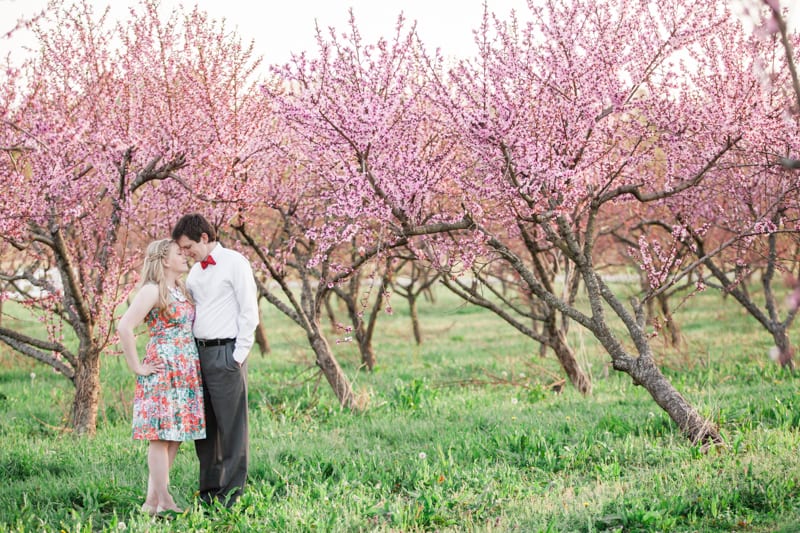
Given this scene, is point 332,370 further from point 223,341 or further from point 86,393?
point 223,341

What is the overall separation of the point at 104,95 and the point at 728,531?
705cm

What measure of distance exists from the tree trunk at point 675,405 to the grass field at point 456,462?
0.12 metres

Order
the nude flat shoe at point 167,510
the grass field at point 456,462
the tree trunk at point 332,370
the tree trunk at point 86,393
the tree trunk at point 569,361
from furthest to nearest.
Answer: the tree trunk at point 569,361 → the tree trunk at point 332,370 → the tree trunk at point 86,393 → the nude flat shoe at point 167,510 → the grass field at point 456,462

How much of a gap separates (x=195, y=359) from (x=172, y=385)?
0.23 m

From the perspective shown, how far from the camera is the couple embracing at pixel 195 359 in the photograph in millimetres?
4879

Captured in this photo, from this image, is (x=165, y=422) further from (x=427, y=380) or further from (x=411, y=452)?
(x=427, y=380)

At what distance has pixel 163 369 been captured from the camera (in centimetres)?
489

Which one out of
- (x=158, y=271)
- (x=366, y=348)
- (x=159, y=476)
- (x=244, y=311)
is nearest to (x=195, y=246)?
(x=158, y=271)

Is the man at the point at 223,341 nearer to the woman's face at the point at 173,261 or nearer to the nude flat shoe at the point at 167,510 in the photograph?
the woman's face at the point at 173,261

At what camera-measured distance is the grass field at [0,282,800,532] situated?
4.48 m

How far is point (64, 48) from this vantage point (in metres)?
7.57

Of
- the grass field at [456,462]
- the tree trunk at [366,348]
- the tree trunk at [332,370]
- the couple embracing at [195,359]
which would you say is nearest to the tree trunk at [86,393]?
the grass field at [456,462]

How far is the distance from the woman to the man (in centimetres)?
10

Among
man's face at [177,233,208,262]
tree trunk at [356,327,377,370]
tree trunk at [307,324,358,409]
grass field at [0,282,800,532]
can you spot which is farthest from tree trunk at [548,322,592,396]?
man's face at [177,233,208,262]
